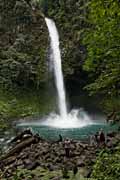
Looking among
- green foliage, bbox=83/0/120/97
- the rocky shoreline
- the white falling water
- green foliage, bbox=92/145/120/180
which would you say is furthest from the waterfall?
green foliage, bbox=92/145/120/180

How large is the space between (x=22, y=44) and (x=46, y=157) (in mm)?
26742

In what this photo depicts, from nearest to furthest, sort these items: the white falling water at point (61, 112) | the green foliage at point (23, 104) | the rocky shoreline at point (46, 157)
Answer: the rocky shoreline at point (46, 157), the white falling water at point (61, 112), the green foliage at point (23, 104)

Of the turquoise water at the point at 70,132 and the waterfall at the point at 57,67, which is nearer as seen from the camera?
the turquoise water at the point at 70,132

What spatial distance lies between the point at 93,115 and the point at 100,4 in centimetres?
2441

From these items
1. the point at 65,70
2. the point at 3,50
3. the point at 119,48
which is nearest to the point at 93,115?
the point at 65,70

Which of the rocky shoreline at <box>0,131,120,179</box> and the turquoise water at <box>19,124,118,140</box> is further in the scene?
the turquoise water at <box>19,124,118,140</box>

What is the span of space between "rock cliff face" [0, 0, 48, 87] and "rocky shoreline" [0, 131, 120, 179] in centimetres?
2095

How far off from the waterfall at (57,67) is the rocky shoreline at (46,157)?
18327mm

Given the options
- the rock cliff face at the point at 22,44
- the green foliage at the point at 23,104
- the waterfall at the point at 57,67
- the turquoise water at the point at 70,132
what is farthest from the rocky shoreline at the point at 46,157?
the rock cliff face at the point at 22,44

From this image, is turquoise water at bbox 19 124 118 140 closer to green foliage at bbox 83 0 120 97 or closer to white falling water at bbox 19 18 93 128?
white falling water at bbox 19 18 93 128

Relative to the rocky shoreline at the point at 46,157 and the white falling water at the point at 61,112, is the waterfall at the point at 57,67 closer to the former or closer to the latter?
the white falling water at the point at 61,112

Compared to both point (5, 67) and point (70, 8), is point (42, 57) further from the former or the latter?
point (70, 8)

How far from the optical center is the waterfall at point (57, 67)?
34.4 m

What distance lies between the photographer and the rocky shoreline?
36.2 feet
